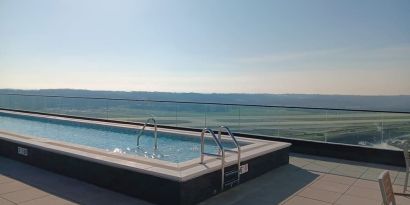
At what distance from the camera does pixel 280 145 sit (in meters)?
5.71

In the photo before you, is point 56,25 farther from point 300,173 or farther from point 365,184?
point 365,184

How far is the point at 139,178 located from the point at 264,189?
5.37 feet

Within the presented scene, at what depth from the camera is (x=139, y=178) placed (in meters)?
3.86

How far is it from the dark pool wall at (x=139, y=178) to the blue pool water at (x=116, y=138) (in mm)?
1378

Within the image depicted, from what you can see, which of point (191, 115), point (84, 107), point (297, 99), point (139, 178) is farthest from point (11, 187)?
point (297, 99)

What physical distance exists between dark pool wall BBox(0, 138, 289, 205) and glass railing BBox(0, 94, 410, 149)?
2158 millimetres

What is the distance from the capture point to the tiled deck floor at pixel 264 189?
3836mm

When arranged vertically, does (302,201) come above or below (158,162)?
below

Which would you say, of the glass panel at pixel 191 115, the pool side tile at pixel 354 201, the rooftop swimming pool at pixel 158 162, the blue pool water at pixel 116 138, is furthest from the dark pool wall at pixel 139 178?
the glass panel at pixel 191 115

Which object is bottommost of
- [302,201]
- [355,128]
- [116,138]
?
[302,201]

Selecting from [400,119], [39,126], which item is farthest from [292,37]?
[39,126]

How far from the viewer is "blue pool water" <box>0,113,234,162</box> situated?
628cm

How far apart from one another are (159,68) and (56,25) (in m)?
6.58

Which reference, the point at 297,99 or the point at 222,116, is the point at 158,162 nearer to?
the point at 222,116
